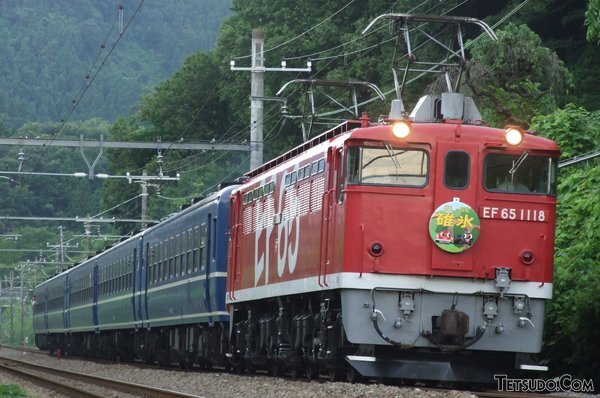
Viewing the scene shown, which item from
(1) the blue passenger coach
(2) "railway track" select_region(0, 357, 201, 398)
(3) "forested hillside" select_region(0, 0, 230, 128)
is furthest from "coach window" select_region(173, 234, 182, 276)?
(3) "forested hillside" select_region(0, 0, 230, 128)

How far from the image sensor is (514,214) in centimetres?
1645

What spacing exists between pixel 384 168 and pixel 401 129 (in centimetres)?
49

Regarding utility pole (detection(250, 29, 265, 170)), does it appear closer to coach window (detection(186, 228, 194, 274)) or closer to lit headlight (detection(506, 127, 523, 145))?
coach window (detection(186, 228, 194, 274))

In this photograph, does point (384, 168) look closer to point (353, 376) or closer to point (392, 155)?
point (392, 155)

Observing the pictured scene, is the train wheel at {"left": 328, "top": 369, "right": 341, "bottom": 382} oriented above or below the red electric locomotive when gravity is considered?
below

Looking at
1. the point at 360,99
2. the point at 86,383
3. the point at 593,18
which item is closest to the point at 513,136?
the point at 593,18

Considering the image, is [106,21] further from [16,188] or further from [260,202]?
[260,202]

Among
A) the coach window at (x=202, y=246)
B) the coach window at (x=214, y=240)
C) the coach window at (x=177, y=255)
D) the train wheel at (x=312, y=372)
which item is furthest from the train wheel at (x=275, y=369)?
the coach window at (x=177, y=255)

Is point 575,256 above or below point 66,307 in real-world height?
above

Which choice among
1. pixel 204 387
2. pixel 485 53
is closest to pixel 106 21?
pixel 485 53

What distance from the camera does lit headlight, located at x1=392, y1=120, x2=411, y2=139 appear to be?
16.4 metres

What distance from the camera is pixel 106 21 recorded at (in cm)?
18125

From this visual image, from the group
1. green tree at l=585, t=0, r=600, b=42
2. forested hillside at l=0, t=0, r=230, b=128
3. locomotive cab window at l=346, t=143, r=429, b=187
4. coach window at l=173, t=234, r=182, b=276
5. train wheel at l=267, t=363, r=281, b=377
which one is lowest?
train wheel at l=267, t=363, r=281, b=377

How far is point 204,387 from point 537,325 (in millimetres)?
6555
